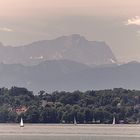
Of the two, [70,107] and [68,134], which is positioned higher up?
[70,107]

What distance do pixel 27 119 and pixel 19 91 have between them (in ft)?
114

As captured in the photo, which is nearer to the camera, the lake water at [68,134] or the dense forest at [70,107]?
the lake water at [68,134]

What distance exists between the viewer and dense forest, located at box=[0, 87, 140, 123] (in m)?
125

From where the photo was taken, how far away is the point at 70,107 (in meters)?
128

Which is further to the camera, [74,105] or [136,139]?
[74,105]

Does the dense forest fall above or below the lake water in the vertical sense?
above

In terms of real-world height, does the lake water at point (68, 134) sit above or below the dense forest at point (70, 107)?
below

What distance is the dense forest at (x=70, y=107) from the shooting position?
12538 cm

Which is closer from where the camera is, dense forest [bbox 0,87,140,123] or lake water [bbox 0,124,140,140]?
lake water [bbox 0,124,140,140]

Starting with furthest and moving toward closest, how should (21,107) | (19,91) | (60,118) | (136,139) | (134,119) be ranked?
(19,91)
(21,107)
(134,119)
(60,118)
(136,139)

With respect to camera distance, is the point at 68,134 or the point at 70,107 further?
the point at 70,107

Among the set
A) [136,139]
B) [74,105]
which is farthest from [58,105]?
[136,139]

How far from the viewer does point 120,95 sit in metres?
154

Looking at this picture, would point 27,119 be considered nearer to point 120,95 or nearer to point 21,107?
point 21,107
